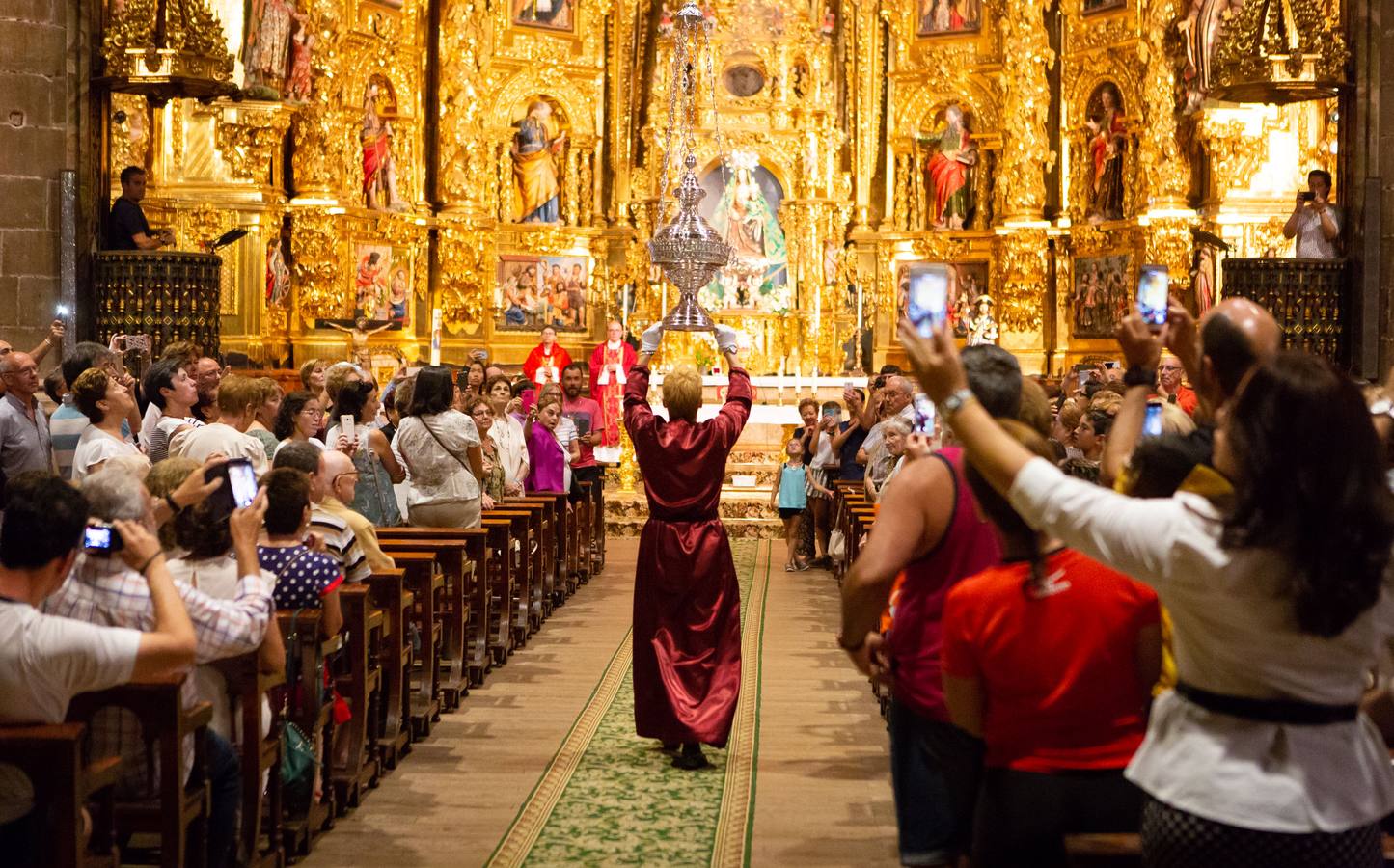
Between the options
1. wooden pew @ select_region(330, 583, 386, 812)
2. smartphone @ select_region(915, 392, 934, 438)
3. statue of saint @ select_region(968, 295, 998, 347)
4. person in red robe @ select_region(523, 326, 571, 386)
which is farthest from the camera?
statue of saint @ select_region(968, 295, 998, 347)

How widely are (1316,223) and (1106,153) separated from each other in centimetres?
1004

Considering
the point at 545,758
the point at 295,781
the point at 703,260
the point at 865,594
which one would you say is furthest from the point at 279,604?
the point at 703,260

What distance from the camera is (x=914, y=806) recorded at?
13.6 feet

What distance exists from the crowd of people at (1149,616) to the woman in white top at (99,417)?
448 centimetres

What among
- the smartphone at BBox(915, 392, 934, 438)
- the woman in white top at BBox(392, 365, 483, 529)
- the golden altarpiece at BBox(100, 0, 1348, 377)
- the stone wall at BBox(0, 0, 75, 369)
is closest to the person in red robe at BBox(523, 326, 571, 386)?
the golden altarpiece at BBox(100, 0, 1348, 377)

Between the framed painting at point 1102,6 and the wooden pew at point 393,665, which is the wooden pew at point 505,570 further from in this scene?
the framed painting at point 1102,6

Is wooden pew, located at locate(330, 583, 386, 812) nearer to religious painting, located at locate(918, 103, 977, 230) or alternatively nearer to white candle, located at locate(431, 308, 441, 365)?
white candle, located at locate(431, 308, 441, 365)

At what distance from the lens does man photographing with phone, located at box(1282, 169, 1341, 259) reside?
37.8ft

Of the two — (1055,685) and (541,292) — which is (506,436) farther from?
(541,292)

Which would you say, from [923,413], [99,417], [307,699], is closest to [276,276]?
[99,417]

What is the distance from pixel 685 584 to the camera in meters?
→ 7.55

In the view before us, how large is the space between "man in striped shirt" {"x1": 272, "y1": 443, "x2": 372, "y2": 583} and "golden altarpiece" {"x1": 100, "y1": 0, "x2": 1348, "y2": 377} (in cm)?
1082

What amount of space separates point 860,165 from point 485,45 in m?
5.76

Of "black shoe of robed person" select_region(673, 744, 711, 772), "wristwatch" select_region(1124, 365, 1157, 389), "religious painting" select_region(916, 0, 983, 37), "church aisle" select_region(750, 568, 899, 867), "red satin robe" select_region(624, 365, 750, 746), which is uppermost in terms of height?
"religious painting" select_region(916, 0, 983, 37)
